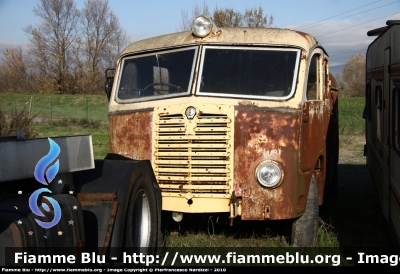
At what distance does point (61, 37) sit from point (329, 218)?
45942mm

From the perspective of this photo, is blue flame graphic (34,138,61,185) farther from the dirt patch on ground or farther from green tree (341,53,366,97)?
green tree (341,53,366,97)

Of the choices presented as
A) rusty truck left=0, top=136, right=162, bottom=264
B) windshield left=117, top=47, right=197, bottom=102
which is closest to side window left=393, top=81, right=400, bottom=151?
windshield left=117, top=47, right=197, bottom=102

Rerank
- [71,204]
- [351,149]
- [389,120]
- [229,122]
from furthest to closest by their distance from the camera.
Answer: [351,149] → [389,120] → [229,122] → [71,204]

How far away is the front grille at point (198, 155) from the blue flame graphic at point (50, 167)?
2.02 m

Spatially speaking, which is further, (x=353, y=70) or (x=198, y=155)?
(x=353, y=70)

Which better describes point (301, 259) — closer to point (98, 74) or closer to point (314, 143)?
point (314, 143)

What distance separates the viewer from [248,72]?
6.33 m

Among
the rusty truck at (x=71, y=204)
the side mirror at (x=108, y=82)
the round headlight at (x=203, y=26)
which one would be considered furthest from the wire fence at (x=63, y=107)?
the rusty truck at (x=71, y=204)

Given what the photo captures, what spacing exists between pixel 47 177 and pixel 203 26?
314 centimetres

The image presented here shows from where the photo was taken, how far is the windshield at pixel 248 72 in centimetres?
616

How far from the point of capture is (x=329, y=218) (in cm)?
813

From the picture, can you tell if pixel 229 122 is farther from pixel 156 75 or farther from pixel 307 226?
pixel 307 226

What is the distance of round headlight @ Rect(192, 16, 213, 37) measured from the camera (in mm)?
6484

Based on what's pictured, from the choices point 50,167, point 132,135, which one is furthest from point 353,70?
point 50,167
